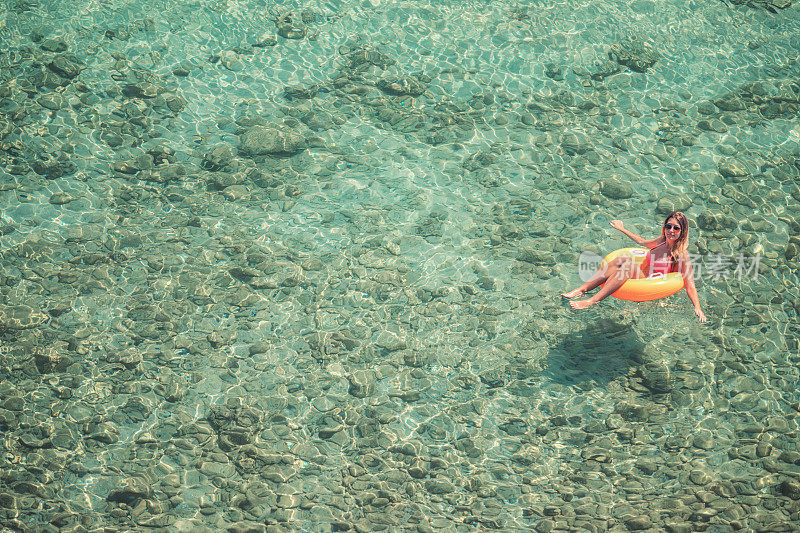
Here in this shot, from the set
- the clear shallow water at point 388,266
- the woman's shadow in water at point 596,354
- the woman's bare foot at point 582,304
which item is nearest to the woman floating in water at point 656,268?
the woman's bare foot at point 582,304

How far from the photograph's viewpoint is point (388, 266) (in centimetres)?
778

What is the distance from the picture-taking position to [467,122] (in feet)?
31.1

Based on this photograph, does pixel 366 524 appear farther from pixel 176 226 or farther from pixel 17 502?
pixel 176 226

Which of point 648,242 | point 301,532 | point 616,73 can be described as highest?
point 616,73

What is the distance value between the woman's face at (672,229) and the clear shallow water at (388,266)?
1.35 meters

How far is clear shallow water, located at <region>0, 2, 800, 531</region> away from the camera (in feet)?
19.5

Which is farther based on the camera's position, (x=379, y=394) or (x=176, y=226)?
(x=176, y=226)

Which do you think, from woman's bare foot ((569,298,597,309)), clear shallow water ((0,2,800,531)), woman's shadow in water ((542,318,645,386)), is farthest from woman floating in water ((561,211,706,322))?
clear shallow water ((0,2,800,531))

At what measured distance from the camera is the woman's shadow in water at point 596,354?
6.89 meters

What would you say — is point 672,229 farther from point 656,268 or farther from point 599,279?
point 599,279

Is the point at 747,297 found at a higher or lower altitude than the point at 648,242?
lower

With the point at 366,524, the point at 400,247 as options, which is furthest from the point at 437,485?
the point at 400,247

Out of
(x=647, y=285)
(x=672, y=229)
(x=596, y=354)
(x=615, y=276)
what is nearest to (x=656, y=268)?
(x=647, y=285)

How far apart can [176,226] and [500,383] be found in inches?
172
